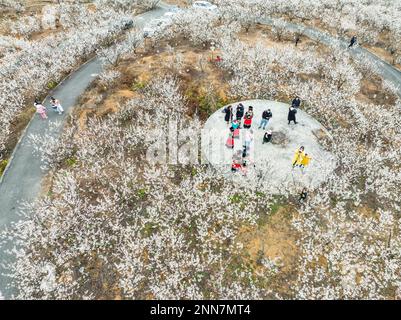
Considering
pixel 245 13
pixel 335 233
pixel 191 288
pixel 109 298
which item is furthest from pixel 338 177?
pixel 245 13

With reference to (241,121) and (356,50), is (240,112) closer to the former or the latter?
(241,121)

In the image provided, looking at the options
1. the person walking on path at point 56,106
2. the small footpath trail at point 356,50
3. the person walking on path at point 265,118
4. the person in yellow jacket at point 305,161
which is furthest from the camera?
the small footpath trail at point 356,50

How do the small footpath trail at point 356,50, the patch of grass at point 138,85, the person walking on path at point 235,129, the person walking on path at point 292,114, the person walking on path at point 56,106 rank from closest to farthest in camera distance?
the person walking on path at point 235,129 < the person walking on path at point 292,114 < the person walking on path at point 56,106 < the patch of grass at point 138,85 < the small footpath trail at point 356,50

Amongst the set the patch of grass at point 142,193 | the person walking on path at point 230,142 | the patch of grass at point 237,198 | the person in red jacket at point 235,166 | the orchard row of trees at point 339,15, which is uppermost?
the orchard row of trees at point 339,15

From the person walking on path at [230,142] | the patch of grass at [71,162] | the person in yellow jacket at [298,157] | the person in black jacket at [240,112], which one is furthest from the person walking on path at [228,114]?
the patch of grass at [71,162]

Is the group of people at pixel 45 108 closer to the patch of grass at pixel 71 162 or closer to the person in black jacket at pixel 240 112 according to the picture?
the patch of grass at pixel 71 162

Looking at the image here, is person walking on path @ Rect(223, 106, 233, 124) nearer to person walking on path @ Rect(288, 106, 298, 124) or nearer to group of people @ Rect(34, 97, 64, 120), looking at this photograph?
person walking on path @ Rect(288, 106, 298, 124)

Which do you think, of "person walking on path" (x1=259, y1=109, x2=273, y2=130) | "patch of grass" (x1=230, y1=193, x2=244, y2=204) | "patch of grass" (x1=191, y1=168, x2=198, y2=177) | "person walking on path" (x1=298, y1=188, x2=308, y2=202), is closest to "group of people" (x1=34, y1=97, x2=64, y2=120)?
"patch of grass" (x1=191, y1=168, x2=198, y2=177)

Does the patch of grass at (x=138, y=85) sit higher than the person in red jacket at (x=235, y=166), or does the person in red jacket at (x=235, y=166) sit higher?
the patch of grass at (x=138, y=85)

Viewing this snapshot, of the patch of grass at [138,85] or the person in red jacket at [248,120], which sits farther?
the patch of grass at [138,85]
